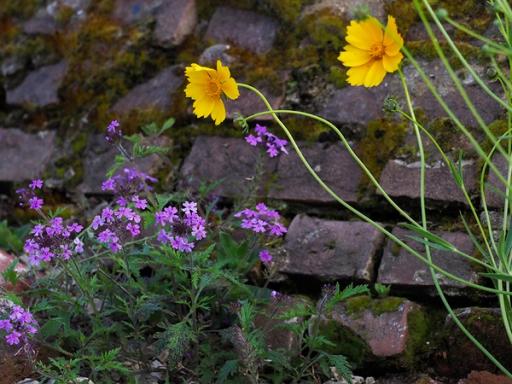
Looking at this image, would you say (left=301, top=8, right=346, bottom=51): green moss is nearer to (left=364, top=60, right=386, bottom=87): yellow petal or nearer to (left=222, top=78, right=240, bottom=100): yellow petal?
(left=222, top=78, right=240, bottom=100): yellow petal

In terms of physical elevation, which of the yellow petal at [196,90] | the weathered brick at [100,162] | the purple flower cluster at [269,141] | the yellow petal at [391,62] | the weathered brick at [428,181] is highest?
the yellow petal at [391,62]

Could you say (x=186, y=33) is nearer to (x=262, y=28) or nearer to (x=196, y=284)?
(x=262, y=28)

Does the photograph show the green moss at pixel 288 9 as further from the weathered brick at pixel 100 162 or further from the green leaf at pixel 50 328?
the green leaf at pixel 50 328

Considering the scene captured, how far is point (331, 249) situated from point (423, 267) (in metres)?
0.32

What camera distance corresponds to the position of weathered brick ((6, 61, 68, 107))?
162 inches

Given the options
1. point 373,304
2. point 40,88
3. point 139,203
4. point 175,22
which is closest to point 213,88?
point 139,203

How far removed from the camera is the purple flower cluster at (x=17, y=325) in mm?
2553

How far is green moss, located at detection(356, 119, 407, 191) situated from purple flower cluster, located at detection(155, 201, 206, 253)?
744 millimetres

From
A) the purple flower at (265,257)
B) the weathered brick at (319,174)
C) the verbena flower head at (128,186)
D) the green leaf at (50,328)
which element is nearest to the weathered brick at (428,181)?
the weathered brick at (319,174)

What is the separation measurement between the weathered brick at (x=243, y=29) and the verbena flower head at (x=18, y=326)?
5.00 feet

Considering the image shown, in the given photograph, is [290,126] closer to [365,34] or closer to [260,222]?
[260,222]

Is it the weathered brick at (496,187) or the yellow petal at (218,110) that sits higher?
the yellow petal at (218,110)

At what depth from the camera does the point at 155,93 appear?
12.5 ft

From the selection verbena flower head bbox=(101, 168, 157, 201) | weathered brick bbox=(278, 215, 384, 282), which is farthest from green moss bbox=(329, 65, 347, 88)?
verbena flower head bbox=(101, 168, 157, 201)
